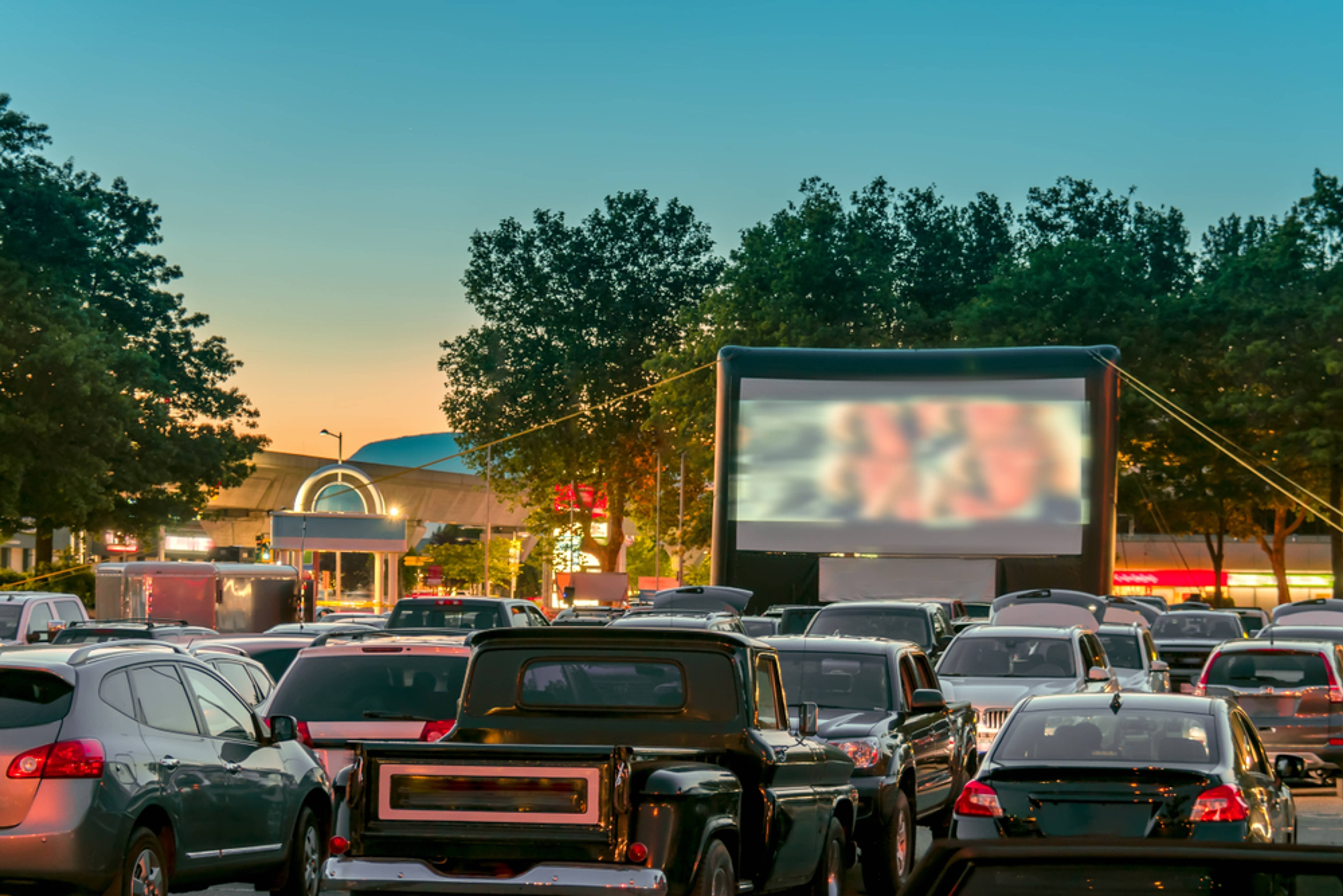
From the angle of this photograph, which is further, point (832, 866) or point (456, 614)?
point (456, 614)

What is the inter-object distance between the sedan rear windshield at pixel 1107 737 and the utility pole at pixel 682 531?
2286 inches

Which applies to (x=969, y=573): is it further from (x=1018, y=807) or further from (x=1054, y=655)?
(x=1018, y=807)

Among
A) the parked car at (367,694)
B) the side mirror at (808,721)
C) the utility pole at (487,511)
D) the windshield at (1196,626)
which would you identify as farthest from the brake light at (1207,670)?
the utility pole at (487,511)

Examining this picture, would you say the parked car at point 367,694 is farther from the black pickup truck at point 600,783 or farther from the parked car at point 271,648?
the parked car at point 271,648

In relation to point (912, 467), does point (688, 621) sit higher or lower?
lower

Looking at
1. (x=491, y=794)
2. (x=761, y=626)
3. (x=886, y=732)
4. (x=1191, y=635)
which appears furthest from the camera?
(x=1191, y=635)

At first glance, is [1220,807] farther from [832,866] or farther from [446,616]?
[446,616]

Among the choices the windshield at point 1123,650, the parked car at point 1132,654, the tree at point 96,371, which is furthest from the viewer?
the tree at point 96,371

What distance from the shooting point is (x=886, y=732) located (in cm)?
1292

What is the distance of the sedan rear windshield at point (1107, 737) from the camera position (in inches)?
427

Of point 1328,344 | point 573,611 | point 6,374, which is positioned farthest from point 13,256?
point 1328,344

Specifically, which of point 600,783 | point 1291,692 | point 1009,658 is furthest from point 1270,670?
point 600,783

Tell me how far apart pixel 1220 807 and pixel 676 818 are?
3544 millimetres

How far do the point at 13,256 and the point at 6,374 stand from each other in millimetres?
5665
